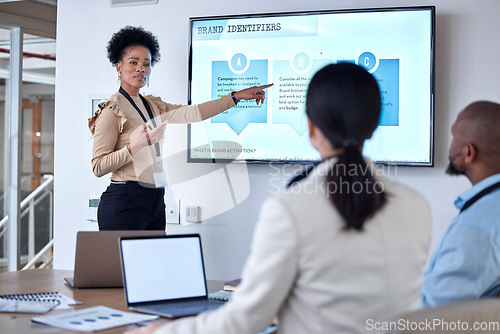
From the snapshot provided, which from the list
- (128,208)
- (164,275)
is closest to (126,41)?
(128,208)

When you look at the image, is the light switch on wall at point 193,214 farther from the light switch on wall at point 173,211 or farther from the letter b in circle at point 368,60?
the letter b in circle at point 368,60

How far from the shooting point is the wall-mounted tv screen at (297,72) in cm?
326

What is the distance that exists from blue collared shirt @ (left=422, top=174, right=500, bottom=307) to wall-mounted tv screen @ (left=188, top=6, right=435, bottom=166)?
1.49 m

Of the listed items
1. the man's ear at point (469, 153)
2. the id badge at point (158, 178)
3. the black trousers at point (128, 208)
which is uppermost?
the man's ear at point (469, 153)

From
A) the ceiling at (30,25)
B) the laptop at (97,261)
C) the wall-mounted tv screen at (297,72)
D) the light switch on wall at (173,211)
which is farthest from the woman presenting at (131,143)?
the ceiling at (30,25)

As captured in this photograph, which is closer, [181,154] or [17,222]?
[181,154]

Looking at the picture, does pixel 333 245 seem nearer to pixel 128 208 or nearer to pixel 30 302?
pixel 30 302

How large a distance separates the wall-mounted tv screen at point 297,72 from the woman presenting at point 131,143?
0.20m

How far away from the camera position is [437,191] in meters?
3.31

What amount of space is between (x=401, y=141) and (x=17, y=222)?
3.32 meters

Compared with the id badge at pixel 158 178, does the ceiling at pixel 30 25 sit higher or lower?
higher

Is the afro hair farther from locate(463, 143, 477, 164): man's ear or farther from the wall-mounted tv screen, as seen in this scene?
locate(463, 143, 477, 164): man's ear

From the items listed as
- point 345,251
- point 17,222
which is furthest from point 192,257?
point 17,222

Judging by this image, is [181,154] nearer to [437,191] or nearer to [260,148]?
[260,148]
